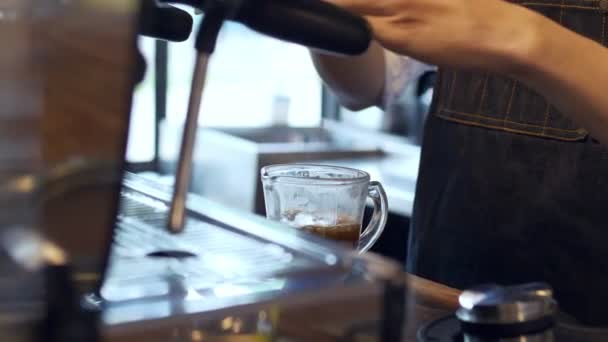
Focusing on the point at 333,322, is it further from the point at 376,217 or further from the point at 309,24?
the point at 376,217

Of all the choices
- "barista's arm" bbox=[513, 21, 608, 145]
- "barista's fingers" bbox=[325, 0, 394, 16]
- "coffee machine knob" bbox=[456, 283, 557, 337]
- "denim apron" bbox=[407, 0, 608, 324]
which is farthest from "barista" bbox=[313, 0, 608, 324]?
"coffee machine knob" bbox=[456, 283, 557, 337]

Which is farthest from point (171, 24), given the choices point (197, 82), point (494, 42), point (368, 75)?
point (368, 75)

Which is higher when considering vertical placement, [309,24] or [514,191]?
[309,24]

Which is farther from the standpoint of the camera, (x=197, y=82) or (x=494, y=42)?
(x=494, y=42)

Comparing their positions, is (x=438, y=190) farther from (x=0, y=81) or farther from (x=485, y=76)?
(x=0, y=81)

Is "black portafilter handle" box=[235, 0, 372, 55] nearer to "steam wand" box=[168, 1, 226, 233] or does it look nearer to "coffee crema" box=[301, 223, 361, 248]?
"steam wand" box=[168, 1, 226, 233]

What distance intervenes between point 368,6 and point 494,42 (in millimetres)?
94

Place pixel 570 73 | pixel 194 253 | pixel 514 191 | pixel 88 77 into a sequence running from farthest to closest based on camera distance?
1. pixel 514 191
2. pixel 570 73
3. pixel 194 253
4. pixel 88 77

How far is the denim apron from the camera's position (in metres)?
0.91

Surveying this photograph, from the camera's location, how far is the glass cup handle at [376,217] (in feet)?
2.29

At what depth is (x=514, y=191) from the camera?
969mm


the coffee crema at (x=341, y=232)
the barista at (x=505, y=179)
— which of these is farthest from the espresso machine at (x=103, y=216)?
the barista at (x=505, y=179)

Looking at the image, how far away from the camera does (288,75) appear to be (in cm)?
231

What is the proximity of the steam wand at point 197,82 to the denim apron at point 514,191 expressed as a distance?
1.93 ft
